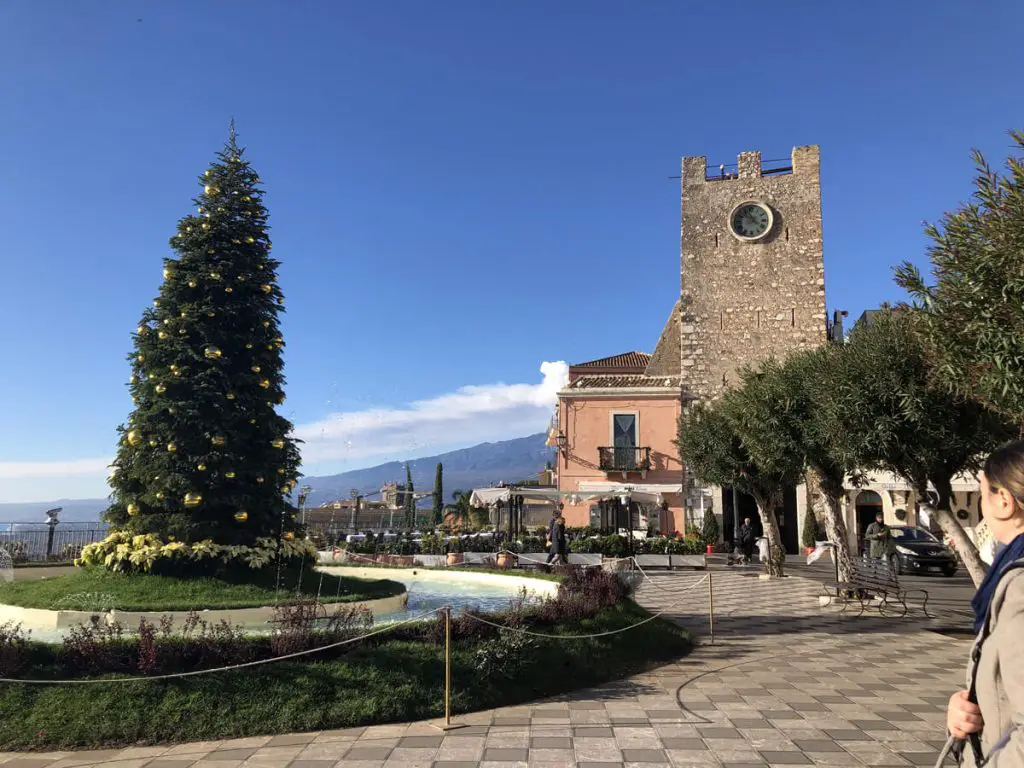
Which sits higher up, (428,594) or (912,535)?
(912,535)

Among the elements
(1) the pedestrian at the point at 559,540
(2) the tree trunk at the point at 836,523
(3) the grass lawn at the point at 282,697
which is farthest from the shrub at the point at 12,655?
(2) the tree trunk at the point at 836,523

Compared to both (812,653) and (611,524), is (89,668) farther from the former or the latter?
(611,524)

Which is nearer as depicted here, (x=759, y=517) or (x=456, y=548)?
(x=456, y=548)

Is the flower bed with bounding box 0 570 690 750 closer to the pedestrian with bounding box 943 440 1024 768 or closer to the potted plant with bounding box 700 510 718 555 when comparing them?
the pedestrian with bounding box 943 440 1024 768

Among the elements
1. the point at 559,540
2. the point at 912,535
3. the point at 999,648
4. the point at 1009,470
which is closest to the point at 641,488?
the point at 912,535

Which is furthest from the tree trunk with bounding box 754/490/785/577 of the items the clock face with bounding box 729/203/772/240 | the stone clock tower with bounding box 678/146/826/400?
the clock face with bounding box 729/203/772/240

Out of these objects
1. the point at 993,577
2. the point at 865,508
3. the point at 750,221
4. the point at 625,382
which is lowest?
the point at 865,508

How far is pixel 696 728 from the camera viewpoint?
6453 mm

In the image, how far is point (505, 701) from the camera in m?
7.34

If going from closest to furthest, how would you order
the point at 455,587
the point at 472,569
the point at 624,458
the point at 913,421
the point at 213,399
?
the point at 913,421, the point at 213,399, the point at 455,587, the point at 472,569, the point at 624,458

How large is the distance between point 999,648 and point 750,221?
1355 inches

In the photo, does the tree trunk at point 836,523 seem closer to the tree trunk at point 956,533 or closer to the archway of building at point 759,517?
the tree trunk at point 956,533

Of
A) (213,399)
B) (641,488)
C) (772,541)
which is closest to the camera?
(213,399)

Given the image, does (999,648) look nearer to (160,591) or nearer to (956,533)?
(956,533)
